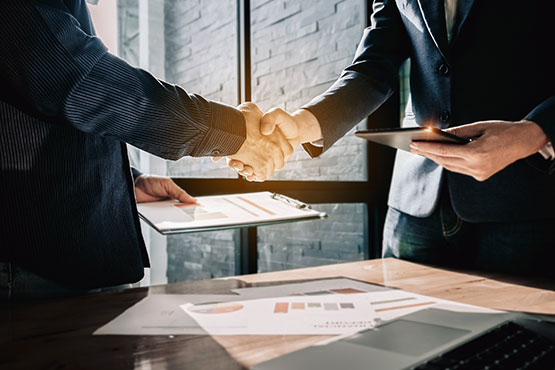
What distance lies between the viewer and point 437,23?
1.12 meters

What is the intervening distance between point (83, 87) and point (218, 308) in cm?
43

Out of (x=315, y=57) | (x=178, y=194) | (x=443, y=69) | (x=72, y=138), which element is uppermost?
(x=315, y=57)

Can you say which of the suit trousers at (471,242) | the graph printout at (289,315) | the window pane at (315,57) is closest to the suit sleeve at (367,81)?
the suit trousers at (471,242)

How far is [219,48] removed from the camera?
2.10 metres

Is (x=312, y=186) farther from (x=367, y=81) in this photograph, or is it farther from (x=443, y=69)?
(x=443, y=69)

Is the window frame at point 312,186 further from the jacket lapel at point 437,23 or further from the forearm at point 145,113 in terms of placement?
the jacket lapel at point 437,23

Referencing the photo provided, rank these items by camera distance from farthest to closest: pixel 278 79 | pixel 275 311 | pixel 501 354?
1. pixel 278 79
2. pixel 275 311
3. pixel 501 354

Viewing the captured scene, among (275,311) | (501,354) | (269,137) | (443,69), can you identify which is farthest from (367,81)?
(501,354)

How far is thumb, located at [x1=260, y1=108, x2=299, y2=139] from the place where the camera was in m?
1.15

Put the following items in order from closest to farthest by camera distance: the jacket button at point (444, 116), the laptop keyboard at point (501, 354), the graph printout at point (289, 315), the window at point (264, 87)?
the laptop keyboard at point (501, 354)
the graph printout at point (289, 315)
the jacket button at point (444, 116)
the window at point (264, 87)

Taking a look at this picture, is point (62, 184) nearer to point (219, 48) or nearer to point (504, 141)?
point (504, 141)

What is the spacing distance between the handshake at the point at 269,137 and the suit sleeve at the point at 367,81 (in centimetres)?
4

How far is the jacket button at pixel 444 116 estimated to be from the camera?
112cm

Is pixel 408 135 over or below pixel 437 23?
below
